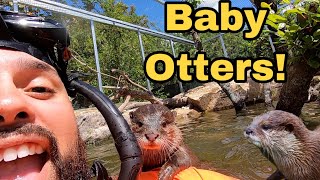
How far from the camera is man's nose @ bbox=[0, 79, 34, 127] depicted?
3.90 feet

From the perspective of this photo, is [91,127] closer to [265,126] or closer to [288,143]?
[265,126]

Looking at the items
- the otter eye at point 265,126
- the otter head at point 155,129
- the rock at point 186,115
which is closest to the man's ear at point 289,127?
the otter eye at point 265,126

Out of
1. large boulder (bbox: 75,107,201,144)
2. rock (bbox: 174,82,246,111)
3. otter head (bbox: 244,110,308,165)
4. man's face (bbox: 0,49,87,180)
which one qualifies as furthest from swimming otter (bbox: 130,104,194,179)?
rock (bbox: 174,82,246,111)

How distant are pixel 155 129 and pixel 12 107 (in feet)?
6.29

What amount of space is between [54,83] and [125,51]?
1362cm

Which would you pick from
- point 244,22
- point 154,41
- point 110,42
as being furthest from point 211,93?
point 154,41

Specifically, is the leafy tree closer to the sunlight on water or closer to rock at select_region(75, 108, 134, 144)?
the sunlight on water

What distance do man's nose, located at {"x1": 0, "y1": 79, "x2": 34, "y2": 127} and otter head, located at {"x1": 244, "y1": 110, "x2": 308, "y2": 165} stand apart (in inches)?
85.9

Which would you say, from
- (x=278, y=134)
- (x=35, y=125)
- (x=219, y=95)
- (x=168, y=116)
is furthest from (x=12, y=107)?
(x=219, y=95)

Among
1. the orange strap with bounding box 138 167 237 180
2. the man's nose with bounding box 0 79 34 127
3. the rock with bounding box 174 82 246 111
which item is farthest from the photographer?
the rock with bounding box 174 82 246 111

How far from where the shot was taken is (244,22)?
8172mm

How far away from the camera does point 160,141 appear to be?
294 cm

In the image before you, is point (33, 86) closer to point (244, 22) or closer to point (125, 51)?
point (244, 22)

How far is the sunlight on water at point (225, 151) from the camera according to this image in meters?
3.91
